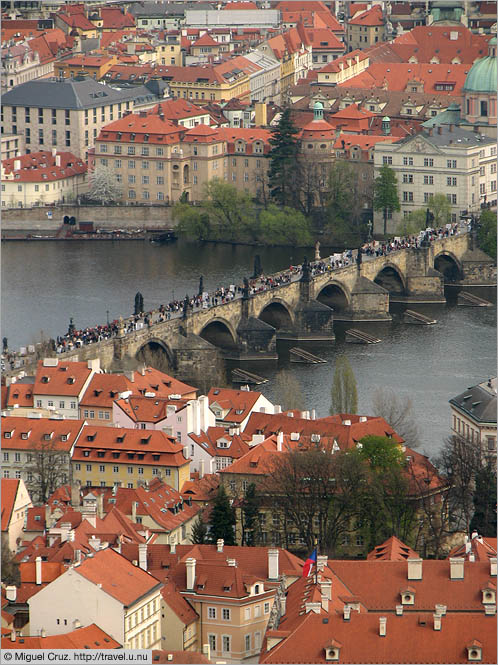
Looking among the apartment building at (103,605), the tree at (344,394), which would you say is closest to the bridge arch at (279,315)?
the tree at (344,394)

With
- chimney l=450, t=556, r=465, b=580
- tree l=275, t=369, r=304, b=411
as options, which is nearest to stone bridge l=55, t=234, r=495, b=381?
tree l=275, t=369, r=304, b=411

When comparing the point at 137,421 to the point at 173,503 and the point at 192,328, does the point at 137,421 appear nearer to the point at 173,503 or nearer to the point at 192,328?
the point at 173,503

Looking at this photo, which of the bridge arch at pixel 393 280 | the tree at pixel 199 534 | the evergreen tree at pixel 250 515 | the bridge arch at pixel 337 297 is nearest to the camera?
the tree at pixel 199 534

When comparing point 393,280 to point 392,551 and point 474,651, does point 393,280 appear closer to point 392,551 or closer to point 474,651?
point 392,551

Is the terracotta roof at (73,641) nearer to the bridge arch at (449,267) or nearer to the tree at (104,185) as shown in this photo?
the bridge arch at (449,267)

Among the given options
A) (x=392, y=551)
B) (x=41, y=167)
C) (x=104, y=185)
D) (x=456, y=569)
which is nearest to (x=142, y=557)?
(x=392, y=551)
